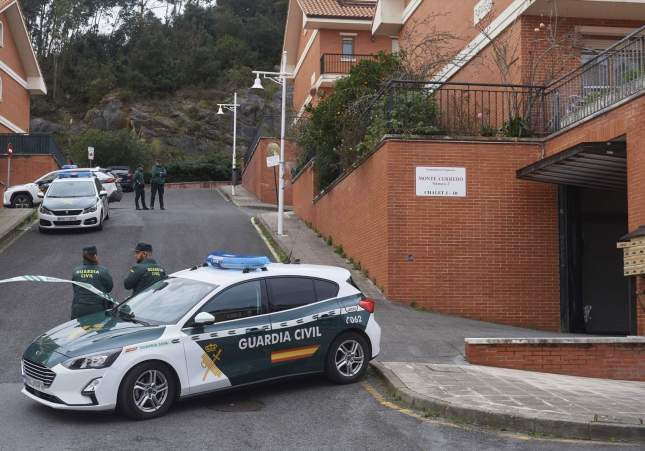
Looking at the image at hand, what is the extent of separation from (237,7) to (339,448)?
84151 millimetres

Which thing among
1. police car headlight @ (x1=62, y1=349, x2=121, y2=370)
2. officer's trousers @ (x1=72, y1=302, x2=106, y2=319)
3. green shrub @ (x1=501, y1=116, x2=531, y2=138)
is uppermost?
green shrub @ (x1=501, y1=116, x2=531, y2=138)

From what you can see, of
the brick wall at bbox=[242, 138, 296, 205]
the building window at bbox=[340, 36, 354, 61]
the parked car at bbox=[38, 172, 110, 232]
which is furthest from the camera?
the building window at bbox=[340, 36, 354, 61]

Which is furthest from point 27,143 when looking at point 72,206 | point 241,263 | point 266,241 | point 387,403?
point 387,403

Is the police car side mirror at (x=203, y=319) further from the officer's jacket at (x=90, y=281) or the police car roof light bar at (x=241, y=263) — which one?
the officer's jacket at (x=90, y=281)

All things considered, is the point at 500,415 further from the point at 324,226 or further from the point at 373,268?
the point at 324,226

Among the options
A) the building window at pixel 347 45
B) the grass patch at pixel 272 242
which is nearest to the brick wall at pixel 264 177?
the building window at pixel 347 45

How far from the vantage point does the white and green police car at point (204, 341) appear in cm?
750

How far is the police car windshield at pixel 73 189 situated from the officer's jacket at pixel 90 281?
1428cm

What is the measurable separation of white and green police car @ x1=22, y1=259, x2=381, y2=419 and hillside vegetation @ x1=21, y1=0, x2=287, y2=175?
2007 inches

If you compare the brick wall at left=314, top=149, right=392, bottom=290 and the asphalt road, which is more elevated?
the brick wall at left=314, top=149, right=392, bottom=290

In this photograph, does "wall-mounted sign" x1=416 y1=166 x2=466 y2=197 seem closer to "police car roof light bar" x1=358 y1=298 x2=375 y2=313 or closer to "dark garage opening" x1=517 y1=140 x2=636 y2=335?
"dark garage opening" x1=517 y1=140 x2=636 y2=335

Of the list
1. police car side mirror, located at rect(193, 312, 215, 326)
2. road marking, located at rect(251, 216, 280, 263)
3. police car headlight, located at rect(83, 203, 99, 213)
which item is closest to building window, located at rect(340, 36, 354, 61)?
road marking, located at rect(251, 216, 280, 263)

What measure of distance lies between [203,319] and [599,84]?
30.7 feet

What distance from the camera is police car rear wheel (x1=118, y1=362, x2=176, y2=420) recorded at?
24.7 ft
